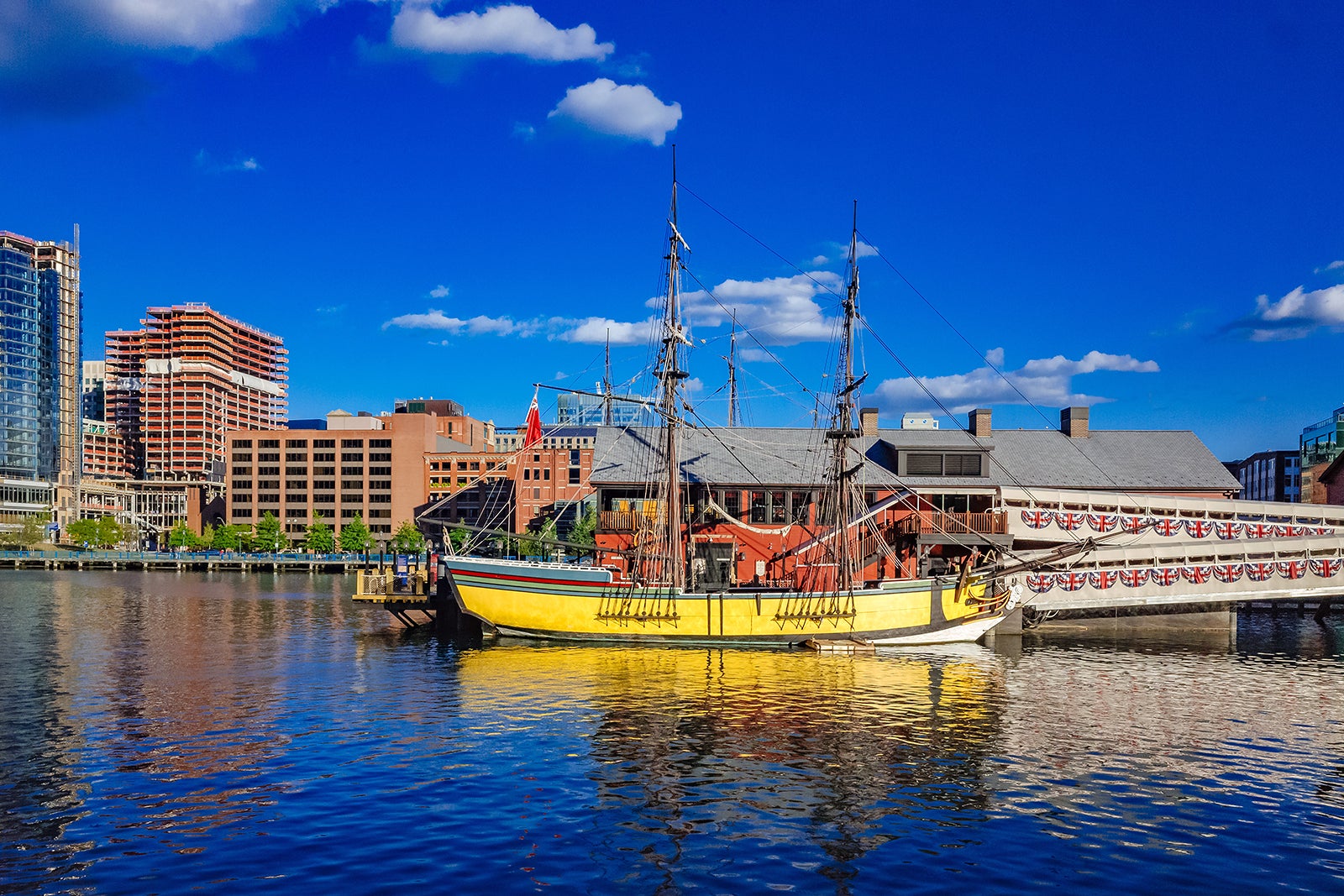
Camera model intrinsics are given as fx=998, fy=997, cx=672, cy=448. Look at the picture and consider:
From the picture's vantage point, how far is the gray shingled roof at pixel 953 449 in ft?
213

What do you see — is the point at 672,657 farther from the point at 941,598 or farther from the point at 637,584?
the point at 941,598

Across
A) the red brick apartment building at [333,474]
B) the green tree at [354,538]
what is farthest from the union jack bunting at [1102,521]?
the red brick apartment building at [333,474]

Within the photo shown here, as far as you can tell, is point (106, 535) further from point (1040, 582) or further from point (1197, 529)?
point (1197, 529)

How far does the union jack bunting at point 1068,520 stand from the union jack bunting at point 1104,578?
3023 millimetres

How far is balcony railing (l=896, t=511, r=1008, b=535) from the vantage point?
196 feet

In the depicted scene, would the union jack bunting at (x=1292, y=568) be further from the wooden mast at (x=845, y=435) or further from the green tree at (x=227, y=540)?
the green tree at (x=227, y=540)

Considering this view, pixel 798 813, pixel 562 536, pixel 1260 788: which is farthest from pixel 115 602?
pixel 1260 788

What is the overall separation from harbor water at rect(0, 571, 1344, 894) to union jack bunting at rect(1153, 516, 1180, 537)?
12.5 m

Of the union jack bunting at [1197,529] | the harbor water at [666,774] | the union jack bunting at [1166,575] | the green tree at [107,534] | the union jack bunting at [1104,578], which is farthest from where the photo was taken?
the green tree at [107,534]

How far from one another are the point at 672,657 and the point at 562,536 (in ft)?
213

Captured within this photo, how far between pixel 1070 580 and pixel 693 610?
76.5ft

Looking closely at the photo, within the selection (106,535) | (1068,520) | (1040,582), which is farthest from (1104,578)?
(106,535)

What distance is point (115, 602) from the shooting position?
265 feet

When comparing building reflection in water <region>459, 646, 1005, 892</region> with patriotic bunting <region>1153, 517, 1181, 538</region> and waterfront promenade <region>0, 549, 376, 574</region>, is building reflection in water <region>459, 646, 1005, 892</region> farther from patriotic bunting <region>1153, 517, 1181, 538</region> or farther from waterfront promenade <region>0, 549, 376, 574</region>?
waterfront promenade <region>0, 549, 376, 574</region>
